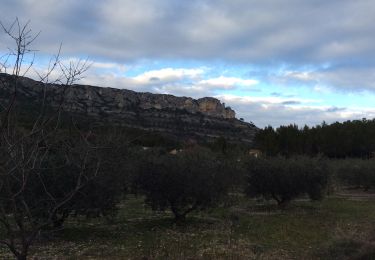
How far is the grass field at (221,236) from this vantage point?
12.9 metres

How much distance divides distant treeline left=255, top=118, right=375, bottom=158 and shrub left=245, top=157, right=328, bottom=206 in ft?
148

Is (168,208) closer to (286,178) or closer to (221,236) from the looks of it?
(221,236)

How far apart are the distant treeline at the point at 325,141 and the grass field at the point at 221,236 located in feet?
165

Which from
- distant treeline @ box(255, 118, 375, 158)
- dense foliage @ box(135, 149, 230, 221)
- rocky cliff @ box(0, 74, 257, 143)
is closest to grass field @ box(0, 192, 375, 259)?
dense foliage @ box(135, 149, 230, 221)

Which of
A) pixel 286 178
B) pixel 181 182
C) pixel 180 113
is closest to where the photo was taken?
pixel 181 182

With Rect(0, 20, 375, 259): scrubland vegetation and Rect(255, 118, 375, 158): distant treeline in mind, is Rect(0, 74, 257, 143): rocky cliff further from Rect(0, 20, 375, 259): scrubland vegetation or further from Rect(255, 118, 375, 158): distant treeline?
Rect(0, 20, 375, 259): scrubland vegetation

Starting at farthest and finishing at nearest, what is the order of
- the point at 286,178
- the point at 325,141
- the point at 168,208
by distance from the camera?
the point at 325,141 → the point at 286,178 → the point at 168,208

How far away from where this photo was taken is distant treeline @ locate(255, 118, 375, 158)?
73.6 metres

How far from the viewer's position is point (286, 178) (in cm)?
2558

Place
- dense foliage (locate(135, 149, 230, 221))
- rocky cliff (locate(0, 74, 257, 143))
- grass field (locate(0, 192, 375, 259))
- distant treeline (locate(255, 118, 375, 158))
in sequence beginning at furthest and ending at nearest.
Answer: rocky cliff (locate(0, 74, 257, 143)) < distant treeline (locate(255, 118, 375, 158)) < dense foliage (locate(135, 149, 230, 221)) < grass field (locate(0, 192, 375, 259))

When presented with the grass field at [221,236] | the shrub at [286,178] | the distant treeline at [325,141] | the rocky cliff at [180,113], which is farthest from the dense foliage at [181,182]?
the distant treeline at [325,141]

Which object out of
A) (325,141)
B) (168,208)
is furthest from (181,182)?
(325,141)

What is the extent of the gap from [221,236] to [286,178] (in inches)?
400

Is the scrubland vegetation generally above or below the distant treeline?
below
